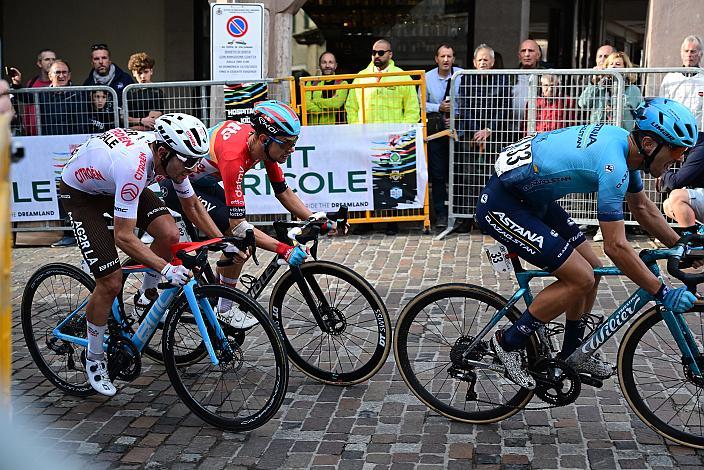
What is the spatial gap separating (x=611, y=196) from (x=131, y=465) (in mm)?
2751

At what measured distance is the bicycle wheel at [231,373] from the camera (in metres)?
5.06

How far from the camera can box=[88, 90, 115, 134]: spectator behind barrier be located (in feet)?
34.2

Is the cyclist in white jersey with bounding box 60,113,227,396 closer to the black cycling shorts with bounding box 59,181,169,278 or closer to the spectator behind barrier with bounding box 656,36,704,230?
the black cycling shorts with bounding box 59,181,169,278

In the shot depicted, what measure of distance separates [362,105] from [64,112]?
3294 millimetres

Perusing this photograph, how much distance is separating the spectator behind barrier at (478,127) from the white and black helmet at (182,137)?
541cm

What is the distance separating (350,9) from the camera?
15.8 meters

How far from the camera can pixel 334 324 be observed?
576 centimetres

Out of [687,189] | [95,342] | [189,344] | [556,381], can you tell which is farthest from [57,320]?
[687,189]

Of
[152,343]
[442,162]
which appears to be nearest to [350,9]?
[442,162]

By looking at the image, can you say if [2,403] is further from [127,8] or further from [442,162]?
[127,8]

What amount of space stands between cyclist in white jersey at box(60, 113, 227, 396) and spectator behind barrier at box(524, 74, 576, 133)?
526 centimetres

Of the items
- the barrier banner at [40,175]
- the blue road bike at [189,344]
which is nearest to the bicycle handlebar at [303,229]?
the blue road bike at [189,344]

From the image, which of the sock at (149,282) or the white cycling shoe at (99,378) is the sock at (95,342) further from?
the sock at (149,282)

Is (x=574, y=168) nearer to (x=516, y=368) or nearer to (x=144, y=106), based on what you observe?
(x=516, y=368)
